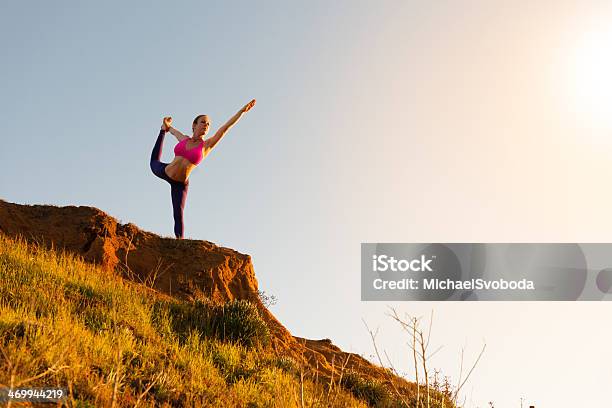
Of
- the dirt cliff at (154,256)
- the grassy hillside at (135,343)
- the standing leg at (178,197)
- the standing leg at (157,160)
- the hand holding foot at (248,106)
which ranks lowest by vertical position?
the grassy hillside at (135,343)

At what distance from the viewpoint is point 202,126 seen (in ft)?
41.2

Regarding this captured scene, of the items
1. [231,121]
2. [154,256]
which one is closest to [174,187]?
[231,121]

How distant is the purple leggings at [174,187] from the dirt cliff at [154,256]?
1.09 meters

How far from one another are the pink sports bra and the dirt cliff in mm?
2204

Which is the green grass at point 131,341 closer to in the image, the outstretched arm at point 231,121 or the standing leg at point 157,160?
the standing leg at point 157,160

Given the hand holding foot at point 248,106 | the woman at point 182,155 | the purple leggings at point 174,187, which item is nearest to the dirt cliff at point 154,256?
the purple leggings at point 174,187

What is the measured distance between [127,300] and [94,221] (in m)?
3.86

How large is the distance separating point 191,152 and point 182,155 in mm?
218

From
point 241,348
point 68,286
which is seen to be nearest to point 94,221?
point 68,286

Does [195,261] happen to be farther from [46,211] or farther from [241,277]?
[46,211]

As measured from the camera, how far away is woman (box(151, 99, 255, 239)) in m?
12.3

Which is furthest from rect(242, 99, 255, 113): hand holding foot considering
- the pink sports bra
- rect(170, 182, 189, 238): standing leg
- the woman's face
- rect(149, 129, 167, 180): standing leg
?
rect(170, 182, 189, 238): standing leg

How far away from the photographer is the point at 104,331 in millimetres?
8141

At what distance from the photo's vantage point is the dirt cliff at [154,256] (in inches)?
503
